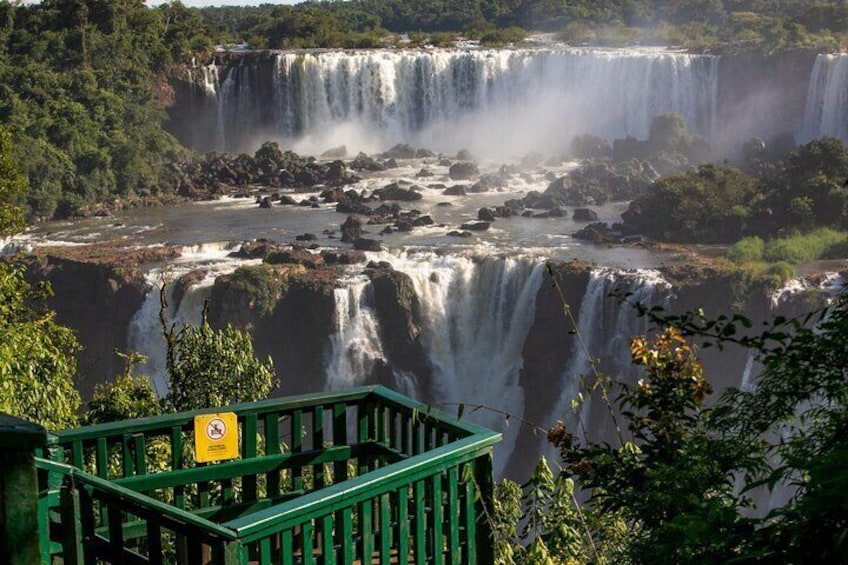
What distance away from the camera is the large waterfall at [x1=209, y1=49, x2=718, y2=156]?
46562mm

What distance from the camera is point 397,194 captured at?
36188 mm

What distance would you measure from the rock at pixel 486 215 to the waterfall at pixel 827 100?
38.9 feet

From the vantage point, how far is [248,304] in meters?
26.9

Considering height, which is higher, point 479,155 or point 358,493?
point 358,493

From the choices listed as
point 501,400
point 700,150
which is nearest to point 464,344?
point 501,400

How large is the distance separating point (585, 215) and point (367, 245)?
6534 millimetres

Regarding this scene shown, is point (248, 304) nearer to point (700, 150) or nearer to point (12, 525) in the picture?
Answer: point (700, 150)

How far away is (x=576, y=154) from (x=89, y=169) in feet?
51.2

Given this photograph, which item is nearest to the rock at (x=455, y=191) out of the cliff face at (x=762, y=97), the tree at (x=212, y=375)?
the cliff face at (x=762, y=97)

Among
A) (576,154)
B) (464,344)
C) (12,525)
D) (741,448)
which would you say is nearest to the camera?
(12,525)

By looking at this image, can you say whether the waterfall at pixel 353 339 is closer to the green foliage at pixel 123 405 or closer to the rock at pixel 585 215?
the rock at pixel 585 215

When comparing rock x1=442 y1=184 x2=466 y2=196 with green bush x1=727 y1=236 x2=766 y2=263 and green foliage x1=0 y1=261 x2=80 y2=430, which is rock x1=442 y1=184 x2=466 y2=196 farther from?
green foliage x1=0 y1=261 x2=80 y2=430

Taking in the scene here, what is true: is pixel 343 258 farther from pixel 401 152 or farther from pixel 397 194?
pixel 401 152

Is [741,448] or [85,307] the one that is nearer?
[741,448]
